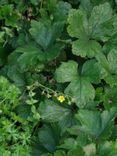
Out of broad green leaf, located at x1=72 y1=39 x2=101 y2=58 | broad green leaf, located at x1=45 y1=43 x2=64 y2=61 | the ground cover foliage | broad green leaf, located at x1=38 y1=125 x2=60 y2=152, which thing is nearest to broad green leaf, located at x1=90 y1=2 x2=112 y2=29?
the ground cover foliage

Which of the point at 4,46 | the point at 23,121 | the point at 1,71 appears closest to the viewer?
the point at 23,121

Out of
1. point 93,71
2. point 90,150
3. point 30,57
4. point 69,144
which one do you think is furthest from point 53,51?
point 90,150

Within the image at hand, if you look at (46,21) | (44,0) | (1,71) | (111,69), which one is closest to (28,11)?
(44,0)

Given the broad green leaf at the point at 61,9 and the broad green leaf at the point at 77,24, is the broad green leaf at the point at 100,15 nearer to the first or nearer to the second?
the broad green leaf at the point at 77,24

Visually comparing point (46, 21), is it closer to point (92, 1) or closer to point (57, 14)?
point (57, 14)

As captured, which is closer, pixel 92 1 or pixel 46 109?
pixel 46 109

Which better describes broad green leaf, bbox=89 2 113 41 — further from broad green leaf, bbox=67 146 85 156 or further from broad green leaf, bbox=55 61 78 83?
broad green leaf, bbox=67 146 85 156

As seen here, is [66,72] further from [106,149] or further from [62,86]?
[106,149]

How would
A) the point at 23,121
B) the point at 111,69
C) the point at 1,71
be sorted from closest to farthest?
the point at 23,121
the point at 111,69
the point at 1,71
